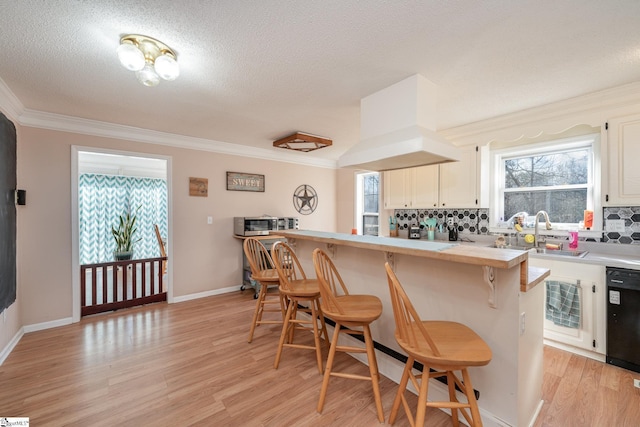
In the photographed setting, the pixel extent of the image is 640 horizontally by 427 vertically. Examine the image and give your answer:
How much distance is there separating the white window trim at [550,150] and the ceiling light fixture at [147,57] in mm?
3580

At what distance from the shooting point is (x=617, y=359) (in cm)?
216

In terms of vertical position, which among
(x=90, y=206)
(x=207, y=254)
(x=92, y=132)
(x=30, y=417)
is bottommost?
(x=30, y=417)

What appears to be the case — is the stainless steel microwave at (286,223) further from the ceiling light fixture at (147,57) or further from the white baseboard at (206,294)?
the ceiling light fixture at (147,57)

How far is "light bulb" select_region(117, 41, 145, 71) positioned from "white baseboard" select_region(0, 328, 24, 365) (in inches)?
106

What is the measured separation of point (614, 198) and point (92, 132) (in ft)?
18.0

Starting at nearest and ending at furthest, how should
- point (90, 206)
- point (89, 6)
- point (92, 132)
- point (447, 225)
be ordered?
point (89, 6) → point (92, 132) → point (447, 225) → point (90, 206)

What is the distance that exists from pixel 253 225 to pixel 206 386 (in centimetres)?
245

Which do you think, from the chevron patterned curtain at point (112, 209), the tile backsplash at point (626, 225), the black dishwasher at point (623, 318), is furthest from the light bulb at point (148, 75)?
the chevron patterned curtain at point (112, 209)

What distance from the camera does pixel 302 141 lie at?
379 cm

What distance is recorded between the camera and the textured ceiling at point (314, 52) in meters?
1.43

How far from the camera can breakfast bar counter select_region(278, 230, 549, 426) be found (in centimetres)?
141

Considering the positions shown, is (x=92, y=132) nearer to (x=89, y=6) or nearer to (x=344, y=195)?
(x=89, y=6)

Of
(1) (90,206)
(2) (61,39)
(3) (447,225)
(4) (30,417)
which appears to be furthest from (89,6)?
(1) (90,206)

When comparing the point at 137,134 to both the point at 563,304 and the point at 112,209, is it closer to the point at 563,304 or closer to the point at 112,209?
the point at 112,209
